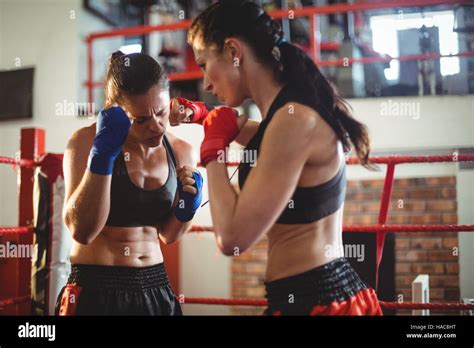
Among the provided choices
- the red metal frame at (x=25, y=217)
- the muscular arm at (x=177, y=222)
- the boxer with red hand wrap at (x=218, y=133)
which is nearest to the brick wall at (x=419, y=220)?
the red metal frame at (x=25, y=217)

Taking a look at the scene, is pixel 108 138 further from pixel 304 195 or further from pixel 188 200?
pixel 304 195

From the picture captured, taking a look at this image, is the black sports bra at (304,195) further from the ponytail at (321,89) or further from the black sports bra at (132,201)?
the black sports bra at (132,201)

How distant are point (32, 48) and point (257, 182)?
10.3 ft

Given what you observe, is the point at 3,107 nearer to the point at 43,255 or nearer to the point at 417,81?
the point at 43,255

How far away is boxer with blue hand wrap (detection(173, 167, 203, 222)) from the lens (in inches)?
51.6

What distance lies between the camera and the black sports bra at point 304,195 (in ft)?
3.17

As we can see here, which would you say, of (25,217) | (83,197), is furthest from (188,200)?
(25,217)

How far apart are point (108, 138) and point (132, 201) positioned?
8.7 inches

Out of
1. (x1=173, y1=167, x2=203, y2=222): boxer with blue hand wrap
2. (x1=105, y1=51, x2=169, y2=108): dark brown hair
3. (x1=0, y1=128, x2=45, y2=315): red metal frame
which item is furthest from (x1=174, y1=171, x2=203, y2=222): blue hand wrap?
(x1=0, y1=128, x2=45, y2=315): red metal frame

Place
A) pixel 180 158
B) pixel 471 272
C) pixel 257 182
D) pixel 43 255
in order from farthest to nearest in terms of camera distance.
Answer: pixel 471 272
pixel 43 255
pixel 180 158
pixel 257 182

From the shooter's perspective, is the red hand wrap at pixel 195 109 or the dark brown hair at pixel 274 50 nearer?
the dark brown hair at pixel 274 50

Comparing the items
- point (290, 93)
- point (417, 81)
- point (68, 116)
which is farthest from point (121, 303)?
point (417, 81)

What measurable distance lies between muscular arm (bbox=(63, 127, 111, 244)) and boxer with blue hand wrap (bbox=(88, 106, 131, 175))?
0.10 ft
